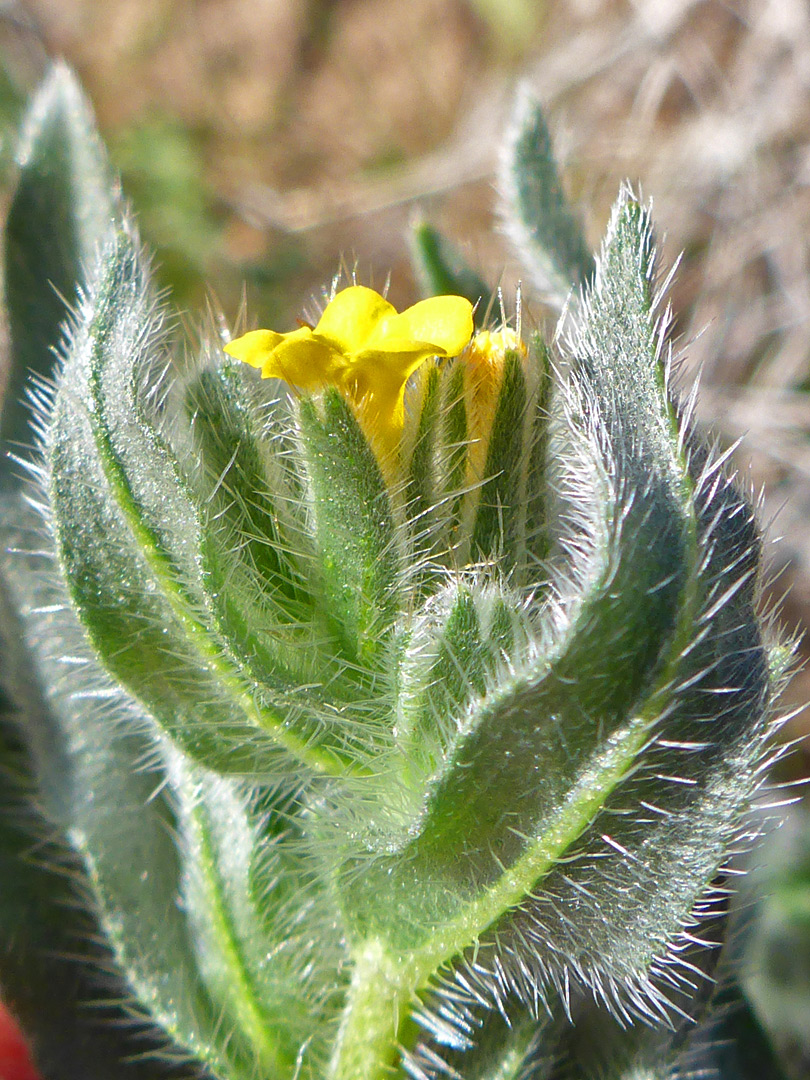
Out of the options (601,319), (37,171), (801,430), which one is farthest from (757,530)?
(801,430)

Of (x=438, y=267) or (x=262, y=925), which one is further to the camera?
(x=438, y=267)

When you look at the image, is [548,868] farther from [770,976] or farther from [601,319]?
[770,976]

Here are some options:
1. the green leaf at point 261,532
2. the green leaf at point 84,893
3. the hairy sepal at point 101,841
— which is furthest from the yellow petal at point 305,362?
the green leaf at point 84,893

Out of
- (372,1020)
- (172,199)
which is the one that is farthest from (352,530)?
(172,199)

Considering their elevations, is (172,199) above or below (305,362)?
above

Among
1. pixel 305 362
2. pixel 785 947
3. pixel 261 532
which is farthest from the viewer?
pixel 785 947

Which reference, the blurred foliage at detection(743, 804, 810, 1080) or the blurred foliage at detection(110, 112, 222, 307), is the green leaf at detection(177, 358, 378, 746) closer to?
the blurred foliage at detection(743, 804, 810, 1080)

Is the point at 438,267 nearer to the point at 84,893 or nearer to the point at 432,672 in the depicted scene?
the point at 432,672
